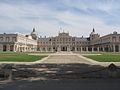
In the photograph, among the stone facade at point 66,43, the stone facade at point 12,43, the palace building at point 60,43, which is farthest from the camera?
the stone facade at point 66,43

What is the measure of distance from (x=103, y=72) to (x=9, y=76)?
16.1 feet

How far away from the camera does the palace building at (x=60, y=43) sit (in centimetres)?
11294

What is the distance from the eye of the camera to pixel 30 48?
453 feet

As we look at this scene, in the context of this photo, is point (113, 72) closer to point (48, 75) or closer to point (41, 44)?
point (48, 75)

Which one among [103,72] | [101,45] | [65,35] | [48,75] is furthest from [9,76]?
[65,35]

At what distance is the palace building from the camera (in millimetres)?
112938

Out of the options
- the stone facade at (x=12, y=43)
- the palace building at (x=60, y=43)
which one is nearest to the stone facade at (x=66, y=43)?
the palace building at (x=60, y=43)

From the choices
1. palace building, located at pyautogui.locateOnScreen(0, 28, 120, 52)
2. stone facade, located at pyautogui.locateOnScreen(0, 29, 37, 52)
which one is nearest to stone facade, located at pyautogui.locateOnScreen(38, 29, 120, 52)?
palace building, located at pyautogui.locateOnScreen(0, 28, 120, 52)

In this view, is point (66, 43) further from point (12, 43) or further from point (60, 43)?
point (12, 43)

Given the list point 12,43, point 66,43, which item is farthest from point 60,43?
point 12,43

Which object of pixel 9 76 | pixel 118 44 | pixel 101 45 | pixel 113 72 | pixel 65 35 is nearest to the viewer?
pixel 9 76

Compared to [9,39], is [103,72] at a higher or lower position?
lower

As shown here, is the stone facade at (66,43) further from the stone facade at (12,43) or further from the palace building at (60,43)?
the stone facade at (12,43)

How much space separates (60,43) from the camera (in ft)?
500
